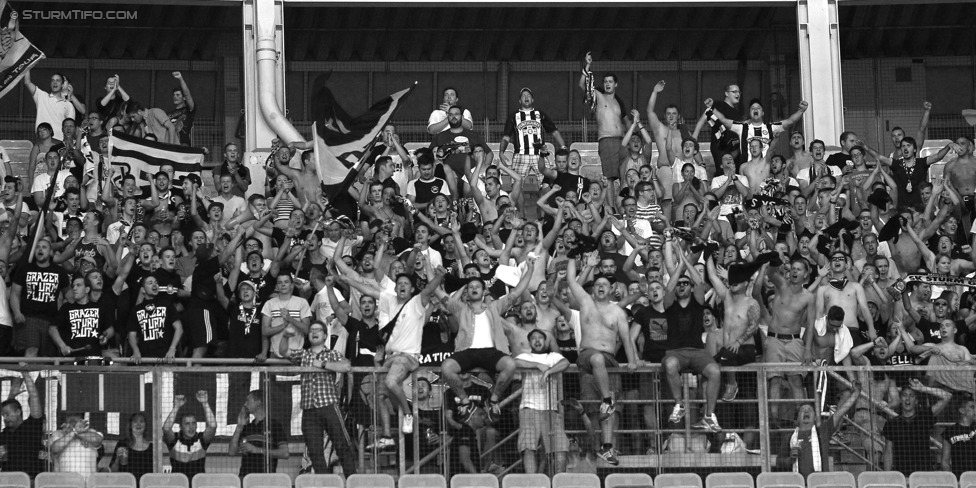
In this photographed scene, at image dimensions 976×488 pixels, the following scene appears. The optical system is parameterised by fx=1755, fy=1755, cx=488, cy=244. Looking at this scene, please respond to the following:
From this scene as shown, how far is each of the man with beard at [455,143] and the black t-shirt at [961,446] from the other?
7259mm

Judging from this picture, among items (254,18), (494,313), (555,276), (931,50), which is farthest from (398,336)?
(931,50)

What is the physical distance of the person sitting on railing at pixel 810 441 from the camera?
15867mm

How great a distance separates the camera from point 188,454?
50.8 ft

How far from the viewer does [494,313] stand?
16562 mm

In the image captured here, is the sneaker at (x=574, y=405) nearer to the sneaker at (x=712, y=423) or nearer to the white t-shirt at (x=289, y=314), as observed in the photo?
the sneaker at (x=712, y=423)

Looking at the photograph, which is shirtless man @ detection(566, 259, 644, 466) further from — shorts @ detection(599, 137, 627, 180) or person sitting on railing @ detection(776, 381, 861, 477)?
shorts @ detection(599, 137, 627, 180)

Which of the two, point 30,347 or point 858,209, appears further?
point 858,209

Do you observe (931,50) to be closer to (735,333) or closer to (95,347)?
(735,333)

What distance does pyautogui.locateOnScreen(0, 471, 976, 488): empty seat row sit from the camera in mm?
14922

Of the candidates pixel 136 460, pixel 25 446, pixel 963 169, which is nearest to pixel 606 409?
pixel 136 460

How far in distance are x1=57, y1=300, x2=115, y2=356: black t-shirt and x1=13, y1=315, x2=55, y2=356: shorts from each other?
21 cm

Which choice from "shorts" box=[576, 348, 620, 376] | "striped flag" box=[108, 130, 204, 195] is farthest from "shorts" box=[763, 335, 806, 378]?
"striped flag" box=[108, 130, 204, 195]

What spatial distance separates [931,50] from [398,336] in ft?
52.4

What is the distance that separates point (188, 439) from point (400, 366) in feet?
6.45
